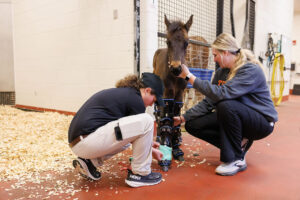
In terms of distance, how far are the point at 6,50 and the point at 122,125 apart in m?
6.58

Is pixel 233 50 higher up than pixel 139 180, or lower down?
higher up

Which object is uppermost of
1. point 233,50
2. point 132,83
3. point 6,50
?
point 6,50

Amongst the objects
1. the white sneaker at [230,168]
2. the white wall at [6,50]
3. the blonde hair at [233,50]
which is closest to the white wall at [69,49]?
the white wall at [6,50]

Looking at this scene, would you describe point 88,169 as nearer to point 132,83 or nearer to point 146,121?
point 146,121

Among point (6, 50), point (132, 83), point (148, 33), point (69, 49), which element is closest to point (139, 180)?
point (132, 83)

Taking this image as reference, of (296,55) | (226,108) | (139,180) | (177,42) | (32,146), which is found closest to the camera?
(139,180)

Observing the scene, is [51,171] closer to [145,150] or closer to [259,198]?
[145,150]

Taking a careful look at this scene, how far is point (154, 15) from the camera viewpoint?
347cm

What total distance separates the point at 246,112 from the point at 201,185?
71 centimetres

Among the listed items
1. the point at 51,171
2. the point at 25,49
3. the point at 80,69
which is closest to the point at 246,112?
the point at 51,171

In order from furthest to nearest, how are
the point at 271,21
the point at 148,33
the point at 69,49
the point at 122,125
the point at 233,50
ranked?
the point at 271,21, the point at 69,49, the point at 148,33, the point at 233,50, the point at 122,125

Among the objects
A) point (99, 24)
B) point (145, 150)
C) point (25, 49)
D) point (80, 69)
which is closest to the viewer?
point (145, 150)

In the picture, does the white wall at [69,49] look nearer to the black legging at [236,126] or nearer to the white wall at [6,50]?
the white wall at [6,50]

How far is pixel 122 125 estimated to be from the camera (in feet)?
5.52
